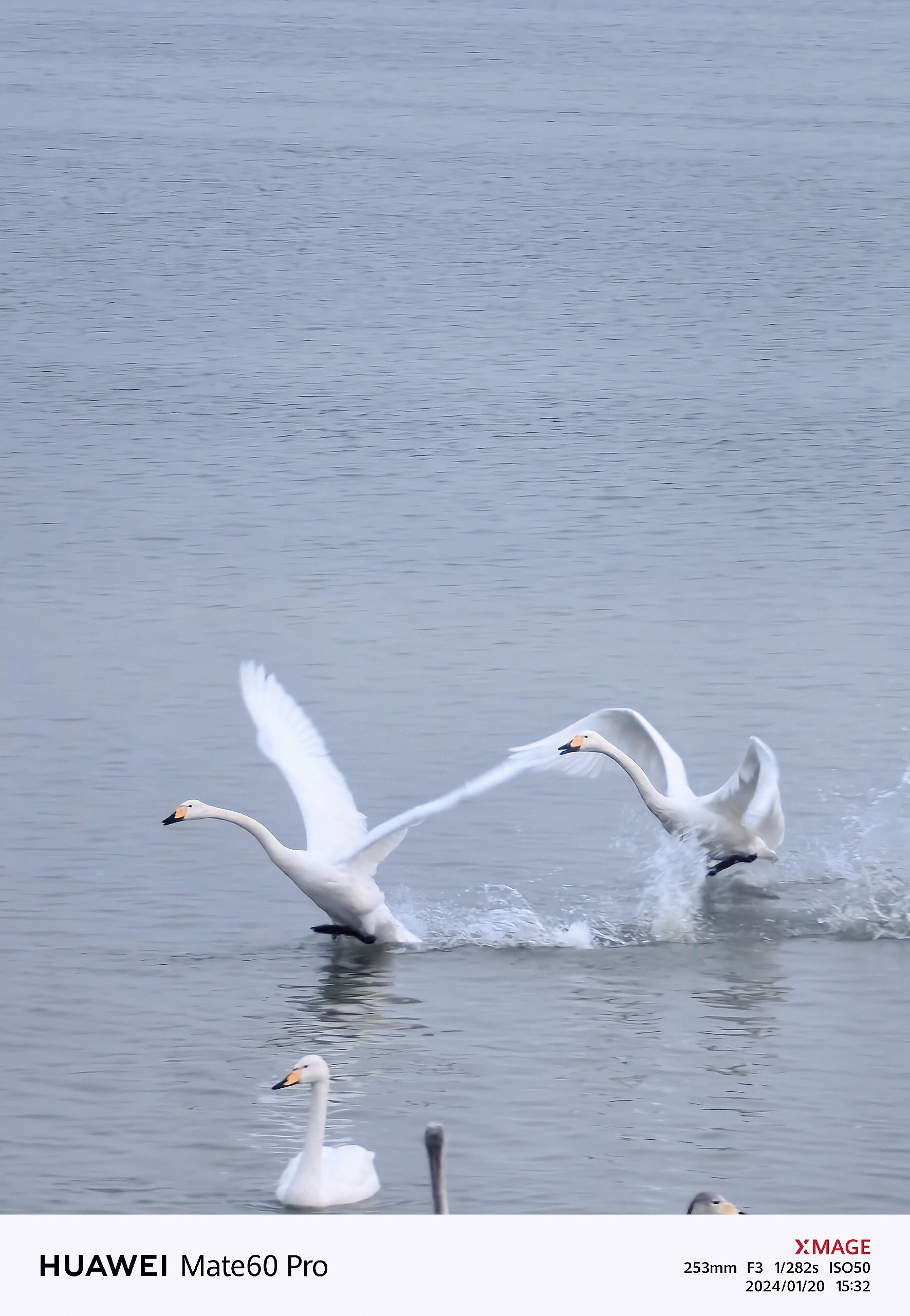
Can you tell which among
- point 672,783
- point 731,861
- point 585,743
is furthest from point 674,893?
point 585,743

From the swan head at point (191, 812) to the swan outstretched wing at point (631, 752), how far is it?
189 centimetres

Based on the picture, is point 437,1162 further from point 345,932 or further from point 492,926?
point 492,926

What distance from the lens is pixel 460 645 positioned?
76.3ft

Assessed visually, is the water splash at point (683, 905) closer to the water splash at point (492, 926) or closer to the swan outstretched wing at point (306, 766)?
the water splash at point (492, 926)

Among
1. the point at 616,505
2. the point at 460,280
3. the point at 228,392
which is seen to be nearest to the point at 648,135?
the point at 460,280

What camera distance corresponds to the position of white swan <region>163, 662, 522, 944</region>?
15297 mm

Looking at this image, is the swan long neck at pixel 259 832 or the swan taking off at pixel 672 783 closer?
the swan long neck at pixel 259 832

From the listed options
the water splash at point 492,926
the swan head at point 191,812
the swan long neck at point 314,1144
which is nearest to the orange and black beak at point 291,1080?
the swan long neck at point 314,1144

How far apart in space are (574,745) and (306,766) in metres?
1.64

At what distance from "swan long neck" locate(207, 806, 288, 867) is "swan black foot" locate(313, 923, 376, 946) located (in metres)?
0.54

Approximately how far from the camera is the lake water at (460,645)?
13.2 metres

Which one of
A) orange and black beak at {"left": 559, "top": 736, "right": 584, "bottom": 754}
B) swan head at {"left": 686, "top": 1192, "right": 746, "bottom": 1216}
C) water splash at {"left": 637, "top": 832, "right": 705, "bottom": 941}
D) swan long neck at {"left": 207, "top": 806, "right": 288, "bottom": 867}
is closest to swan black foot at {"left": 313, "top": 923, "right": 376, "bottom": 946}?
swan long neck at {"left": 207, "top": 806, "right": 288, "bottom": 867}

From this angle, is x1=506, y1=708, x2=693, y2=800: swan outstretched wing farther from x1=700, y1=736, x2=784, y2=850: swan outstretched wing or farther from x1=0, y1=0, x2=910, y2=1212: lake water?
x1=0, y1=0, x2=910, y2=1212: lake water
